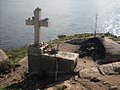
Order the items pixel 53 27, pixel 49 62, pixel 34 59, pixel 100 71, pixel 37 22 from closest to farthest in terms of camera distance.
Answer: pixel 100 71
pixel 49 62
pixel 37 22
pixel 34 59
pixel 53 27

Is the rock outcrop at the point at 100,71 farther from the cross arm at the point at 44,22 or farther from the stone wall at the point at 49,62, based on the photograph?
the cross arm at the point at 44,22

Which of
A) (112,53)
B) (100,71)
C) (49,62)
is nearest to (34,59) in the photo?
(49,62)

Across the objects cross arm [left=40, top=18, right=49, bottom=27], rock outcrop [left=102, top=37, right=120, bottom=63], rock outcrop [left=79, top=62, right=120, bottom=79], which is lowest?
rock outcrop [left=79, top=62, right=120, bottom=79]

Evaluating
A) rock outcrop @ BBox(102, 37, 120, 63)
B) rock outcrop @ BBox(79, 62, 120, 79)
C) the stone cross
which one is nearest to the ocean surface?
rock outcrop @ BBox(102, 37, 120, 63)

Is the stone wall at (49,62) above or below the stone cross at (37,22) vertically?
below

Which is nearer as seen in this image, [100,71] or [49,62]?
[100,71]

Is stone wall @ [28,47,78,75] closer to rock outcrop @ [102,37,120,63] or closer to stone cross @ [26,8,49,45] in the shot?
stone cross @ [26,8,49,45]

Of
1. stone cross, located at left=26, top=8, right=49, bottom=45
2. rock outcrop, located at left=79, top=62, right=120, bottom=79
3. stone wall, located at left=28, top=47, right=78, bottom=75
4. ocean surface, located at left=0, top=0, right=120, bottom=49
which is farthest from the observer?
ocean surface, located at left=0, top=0, right=120, bottom=49

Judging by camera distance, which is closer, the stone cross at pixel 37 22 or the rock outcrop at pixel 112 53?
the stone cross at pixel 37 22

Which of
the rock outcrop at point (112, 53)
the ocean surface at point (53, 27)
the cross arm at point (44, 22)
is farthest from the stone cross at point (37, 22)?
the ocean surface at point (53, 27)

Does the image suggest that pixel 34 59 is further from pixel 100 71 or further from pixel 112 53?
pixel 112 53

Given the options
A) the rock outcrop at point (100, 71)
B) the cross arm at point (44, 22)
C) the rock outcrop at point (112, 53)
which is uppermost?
the cross arm at point (44, 22)

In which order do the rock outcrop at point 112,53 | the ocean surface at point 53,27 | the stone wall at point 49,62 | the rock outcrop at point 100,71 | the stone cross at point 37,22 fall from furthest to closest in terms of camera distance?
the ocean surface at point 53,27
the rock outcrop at point 112,53
the stone cross at point 37,22
the stone wall at point 49,62
the rock outcrop at point 100,71

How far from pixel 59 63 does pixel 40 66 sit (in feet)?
4.74
